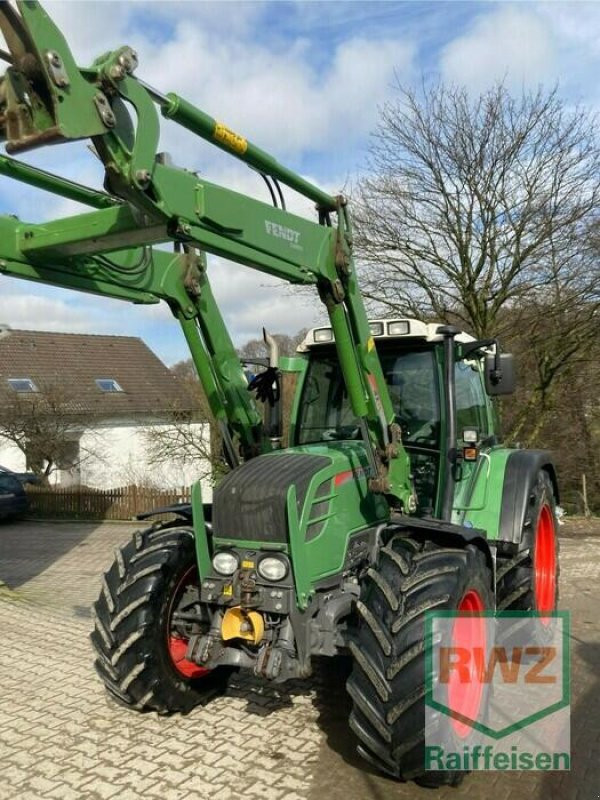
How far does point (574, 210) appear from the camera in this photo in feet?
41.0

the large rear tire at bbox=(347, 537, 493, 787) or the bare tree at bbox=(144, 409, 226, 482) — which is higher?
the bare tree at bbox=(144, 409, 226, 482)

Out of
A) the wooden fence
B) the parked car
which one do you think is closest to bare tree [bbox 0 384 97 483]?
the wooden fence

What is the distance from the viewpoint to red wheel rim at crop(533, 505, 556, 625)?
5855 millimetres

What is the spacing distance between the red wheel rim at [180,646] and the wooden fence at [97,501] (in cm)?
1146

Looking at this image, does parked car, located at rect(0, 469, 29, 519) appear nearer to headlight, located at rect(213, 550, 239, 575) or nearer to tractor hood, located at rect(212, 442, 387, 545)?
tractor hood, located at rect(212, 442, 387, 545)

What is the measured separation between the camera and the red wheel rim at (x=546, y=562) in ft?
19.2

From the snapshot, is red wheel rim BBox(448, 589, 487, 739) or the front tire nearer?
red wheel rim BBox(448, 589, 487, 739)

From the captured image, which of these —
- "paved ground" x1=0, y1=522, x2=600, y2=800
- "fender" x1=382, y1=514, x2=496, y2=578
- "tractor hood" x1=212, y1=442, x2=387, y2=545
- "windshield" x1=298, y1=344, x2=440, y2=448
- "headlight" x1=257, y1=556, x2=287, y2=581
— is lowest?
"paved ground" x1=0, y1=522, x2=600, y2=800

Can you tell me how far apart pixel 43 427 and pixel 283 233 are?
17.1 m

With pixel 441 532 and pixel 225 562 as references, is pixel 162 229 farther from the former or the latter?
pixel 441 532

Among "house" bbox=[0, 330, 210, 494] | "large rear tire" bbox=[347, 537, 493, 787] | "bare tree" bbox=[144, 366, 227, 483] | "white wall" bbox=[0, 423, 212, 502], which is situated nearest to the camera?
"large rear tire" bbox=[347, 537, 493, 787]

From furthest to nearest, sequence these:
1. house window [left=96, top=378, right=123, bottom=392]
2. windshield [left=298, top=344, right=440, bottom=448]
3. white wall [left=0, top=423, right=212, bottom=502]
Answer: house window [left=96, top=378, right=123, bottom=392], white wall [left=0, top=423, right=212, bottom=502], windshield [left=298, top=344, right=440, bottom=448]

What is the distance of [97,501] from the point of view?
1748 cm

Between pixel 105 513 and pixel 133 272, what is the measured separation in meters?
14.1
